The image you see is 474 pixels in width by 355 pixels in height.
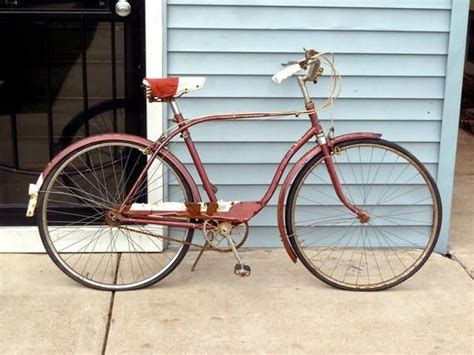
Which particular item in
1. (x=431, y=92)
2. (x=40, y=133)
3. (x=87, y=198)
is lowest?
(x=87, y=198)

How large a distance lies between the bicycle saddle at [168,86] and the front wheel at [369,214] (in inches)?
34.1

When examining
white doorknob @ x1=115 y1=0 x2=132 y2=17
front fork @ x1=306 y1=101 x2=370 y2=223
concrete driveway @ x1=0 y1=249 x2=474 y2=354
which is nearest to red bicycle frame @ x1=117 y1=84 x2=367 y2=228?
front fork @ x1=306 y1=101 x2=370 y2=223

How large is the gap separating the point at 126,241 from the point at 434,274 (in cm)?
159

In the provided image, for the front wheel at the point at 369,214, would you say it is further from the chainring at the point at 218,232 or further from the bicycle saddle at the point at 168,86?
the bicycle saddle at the point at 168,86

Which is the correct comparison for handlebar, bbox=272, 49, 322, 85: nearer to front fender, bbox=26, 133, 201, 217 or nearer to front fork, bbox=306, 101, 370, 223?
front fork, bbox=306, 101, 370, 223

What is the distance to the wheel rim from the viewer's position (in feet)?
13.2

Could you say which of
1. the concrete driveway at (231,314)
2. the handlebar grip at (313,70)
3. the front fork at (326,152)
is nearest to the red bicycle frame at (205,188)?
the front fork at (326,152)

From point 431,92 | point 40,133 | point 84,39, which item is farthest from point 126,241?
point 431,92

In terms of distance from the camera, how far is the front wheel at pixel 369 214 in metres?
4.20

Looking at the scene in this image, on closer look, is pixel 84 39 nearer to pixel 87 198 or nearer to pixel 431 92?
pixel 87 198

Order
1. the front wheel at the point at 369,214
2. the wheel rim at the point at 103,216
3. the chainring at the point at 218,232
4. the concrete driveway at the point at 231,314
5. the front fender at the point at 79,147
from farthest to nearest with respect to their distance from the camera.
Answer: the front wheel at the point at 369,214 → the wheel rim at the point at 103,216 → the chainring at the point at 218,232 → the front fender at the point at 79,147 → the concrete driveway at the point at 231,314

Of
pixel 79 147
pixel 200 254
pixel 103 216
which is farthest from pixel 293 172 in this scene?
pixel 103 216

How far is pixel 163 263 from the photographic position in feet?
13.4

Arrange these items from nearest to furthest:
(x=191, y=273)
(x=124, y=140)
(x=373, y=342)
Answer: (x=373, y=342)
(x=124, y=140)
(x=191, y=273)
